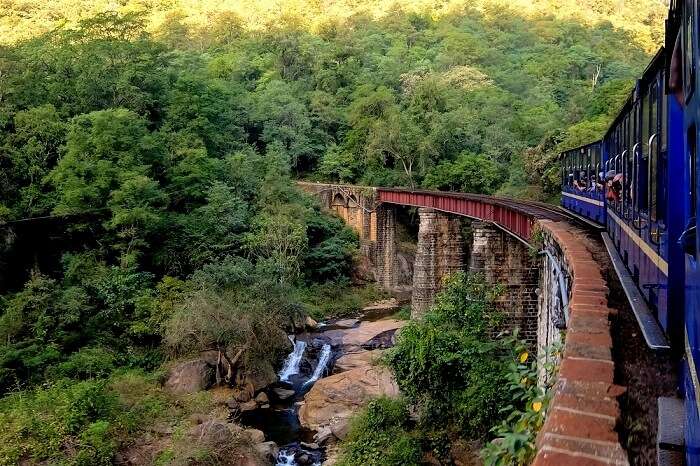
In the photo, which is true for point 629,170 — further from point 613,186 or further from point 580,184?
point 580,184

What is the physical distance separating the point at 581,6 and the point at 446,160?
282 ft

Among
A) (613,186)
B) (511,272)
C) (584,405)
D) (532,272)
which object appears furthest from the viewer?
(511,272)

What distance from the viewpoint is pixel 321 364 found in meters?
25.1

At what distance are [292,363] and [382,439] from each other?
1030 cm

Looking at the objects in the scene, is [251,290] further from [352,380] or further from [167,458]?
[167,458]

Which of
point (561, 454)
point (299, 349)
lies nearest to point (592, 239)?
point (561, 454)

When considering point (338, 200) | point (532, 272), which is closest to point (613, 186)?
point (532, 272)

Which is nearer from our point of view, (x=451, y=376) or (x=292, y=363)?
(x=451, y=376)

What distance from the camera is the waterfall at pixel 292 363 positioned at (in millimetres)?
24228

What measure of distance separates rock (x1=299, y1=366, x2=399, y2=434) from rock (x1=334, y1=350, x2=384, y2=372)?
62.3 inches

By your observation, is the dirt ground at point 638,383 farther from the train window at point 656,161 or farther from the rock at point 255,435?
the rock at point 255,435

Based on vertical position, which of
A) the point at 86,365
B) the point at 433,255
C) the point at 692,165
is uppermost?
the point at 692,165

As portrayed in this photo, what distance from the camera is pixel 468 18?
A: 99.1 m

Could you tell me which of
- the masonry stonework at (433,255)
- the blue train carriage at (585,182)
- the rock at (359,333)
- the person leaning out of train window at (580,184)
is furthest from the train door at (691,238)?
Answer: the masonry stonework at (433,255)
